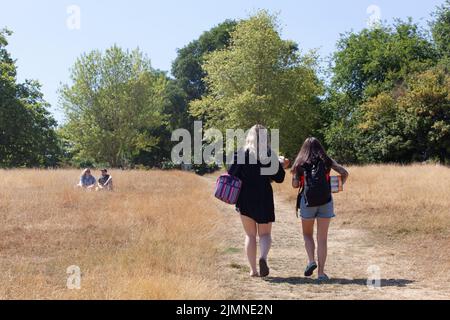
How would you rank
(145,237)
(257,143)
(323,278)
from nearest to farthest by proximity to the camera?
(323,278)
(257,143)
(145,237)

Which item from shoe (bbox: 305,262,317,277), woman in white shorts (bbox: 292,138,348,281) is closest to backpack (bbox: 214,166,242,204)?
woman in white shorts (bbox: 292,138,348,281)

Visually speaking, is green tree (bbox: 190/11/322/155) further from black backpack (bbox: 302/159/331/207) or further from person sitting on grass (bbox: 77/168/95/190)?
black backpack (bbox: 302/159/331/207)

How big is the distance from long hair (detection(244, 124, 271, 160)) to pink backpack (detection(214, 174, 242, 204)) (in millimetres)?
430

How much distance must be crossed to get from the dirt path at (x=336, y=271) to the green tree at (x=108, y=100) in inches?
1400

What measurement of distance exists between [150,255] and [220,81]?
3148 centimetres

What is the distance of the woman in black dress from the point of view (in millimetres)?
7570

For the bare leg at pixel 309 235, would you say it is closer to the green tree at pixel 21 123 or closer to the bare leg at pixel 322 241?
the bare leg at pixel 322 241

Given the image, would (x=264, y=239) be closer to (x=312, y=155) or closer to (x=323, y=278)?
(x=323, y=278)

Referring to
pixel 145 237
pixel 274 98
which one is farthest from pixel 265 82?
pixel 145 237

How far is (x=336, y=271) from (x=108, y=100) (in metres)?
39.9

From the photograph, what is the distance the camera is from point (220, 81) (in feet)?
127

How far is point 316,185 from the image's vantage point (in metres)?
7.53

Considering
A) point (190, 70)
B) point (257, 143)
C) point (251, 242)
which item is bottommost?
point (251, 242)
